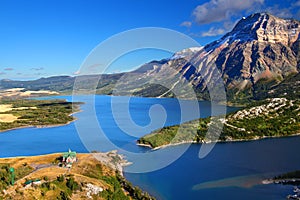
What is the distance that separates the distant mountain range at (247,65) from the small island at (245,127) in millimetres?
47782

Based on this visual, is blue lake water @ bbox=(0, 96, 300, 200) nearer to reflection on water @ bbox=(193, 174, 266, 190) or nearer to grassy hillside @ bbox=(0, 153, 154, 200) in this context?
reflection on water @ bbox=(193, 174, 266, 190)

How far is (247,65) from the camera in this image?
132750mm

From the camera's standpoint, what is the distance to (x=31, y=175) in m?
24.7

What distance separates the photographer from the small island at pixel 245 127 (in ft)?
148

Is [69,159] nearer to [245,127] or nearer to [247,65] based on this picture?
[245,127]

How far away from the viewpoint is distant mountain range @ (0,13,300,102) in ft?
389

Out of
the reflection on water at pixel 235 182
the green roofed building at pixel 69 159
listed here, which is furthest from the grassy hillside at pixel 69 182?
the reflection on water at pixel 235 182

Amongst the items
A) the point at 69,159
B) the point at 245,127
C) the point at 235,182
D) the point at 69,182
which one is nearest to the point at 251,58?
the point at 245,127

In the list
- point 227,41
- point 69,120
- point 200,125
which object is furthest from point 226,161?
point 227,41

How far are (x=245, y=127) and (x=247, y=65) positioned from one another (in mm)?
87097

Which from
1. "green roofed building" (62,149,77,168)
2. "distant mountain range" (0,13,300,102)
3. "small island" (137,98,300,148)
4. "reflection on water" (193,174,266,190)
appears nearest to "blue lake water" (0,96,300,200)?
"reflection on water" (193,174,266,190)

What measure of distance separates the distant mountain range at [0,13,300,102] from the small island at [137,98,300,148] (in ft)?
157

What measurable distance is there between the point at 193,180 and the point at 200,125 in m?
21.4

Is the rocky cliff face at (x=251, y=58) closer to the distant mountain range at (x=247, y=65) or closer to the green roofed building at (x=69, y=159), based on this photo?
the distant mountain range at (x=247, y=65)
